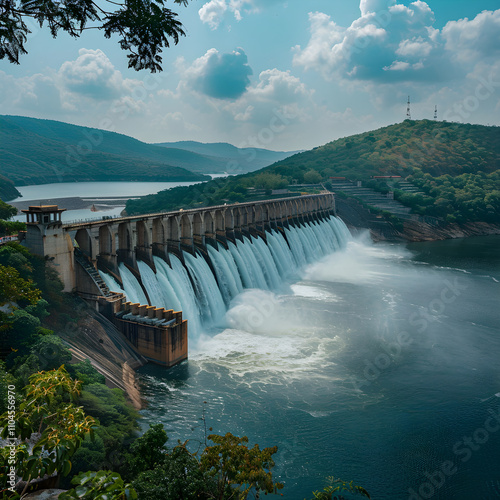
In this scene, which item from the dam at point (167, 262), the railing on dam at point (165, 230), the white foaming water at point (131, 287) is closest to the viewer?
the dam at point (167, 262)

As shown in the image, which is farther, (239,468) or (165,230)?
(165,230)

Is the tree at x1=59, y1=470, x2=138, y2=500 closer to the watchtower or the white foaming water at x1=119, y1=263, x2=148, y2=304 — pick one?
the watchtower

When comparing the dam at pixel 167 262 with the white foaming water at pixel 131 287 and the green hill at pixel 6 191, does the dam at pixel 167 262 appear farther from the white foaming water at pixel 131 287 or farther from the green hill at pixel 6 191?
the green hill at pixel 6 191

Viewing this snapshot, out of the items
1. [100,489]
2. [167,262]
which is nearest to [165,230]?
[167,262]

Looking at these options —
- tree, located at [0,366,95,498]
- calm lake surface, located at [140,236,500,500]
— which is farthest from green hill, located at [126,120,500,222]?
tree, located at [0,366,95,498]

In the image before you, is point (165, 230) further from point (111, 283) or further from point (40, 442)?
point (40, 442)

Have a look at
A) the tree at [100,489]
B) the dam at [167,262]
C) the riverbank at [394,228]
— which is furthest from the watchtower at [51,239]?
the riverbank at [394,228]
